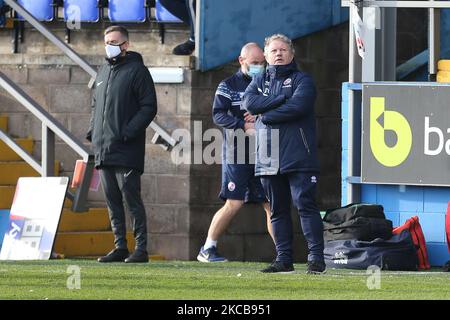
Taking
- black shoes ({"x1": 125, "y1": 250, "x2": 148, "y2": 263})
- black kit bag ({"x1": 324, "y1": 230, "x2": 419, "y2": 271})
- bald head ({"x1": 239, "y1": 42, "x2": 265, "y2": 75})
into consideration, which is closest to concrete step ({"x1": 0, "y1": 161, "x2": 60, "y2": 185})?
black shoes ({"x1": 125, "y1": 250, "x2": 148, "y2": 263})

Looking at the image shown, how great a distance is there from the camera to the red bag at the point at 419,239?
1491 cm

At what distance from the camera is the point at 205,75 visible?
17.1 metres

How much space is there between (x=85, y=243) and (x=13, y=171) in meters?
1.15

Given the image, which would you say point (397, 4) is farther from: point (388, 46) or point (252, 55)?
point (252, 55)

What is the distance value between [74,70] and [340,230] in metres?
4.06

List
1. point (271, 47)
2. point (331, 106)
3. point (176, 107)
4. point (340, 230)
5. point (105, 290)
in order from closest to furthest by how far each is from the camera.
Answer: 1. point (105, 290)
2. point (271, 47)
3. point (340, 230)
4. point (176, 107)
5. point (331, 106)

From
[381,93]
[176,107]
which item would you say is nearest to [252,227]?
[176,107]

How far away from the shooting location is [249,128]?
1527 centimetres

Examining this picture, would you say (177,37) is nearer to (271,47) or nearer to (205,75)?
(205,75)

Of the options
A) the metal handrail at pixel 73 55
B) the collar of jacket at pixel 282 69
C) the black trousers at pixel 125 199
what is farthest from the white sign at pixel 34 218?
the collar of jacket at pixel 282 69

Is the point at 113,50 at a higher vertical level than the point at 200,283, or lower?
higher

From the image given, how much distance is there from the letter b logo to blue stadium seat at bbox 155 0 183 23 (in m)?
3.13

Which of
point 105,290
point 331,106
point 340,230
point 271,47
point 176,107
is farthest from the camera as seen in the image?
point 331,106

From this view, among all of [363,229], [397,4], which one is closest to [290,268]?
[363,229]
